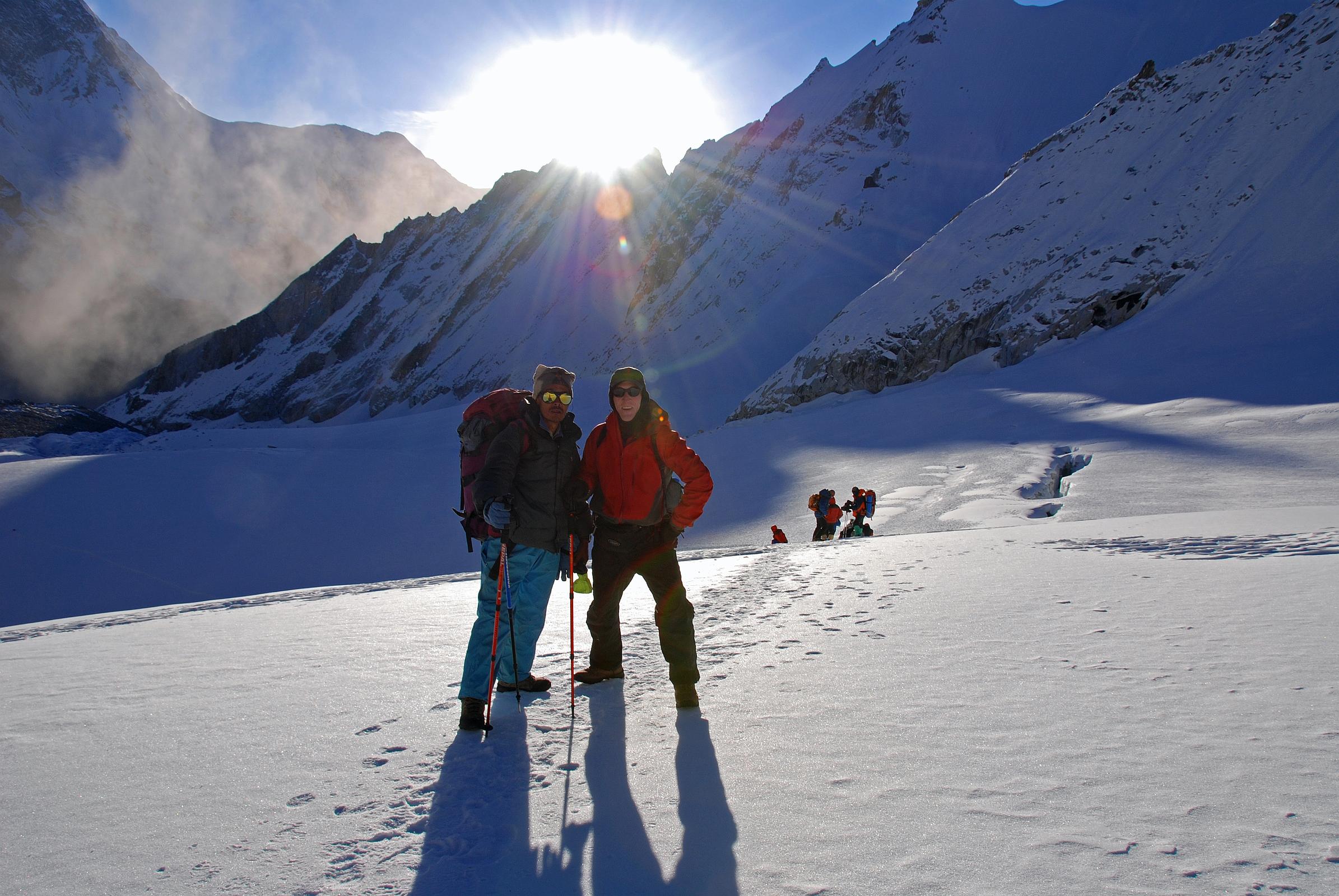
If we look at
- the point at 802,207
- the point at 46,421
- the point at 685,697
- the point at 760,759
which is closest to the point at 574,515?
the point at 685,697

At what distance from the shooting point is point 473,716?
294 centimetres

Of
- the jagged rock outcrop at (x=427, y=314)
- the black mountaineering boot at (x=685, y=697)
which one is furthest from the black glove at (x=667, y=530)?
the jagged rock outcrop at (x=427, y=314)

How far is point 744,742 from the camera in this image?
263 cm

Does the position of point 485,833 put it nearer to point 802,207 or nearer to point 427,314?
point 802,207

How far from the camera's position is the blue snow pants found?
3309 mm

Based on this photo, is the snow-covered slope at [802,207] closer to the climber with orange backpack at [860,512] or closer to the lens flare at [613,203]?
the lens flare at [613,203]

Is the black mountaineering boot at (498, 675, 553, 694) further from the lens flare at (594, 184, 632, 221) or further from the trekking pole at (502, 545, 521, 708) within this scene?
the lens flare at (594, 184, 632, 221)

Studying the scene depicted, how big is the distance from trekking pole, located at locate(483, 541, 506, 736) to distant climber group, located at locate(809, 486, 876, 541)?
27.9ft

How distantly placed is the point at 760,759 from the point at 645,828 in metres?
0.55

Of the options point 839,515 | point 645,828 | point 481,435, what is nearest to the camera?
point 645,828

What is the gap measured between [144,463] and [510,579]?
51.3 feet

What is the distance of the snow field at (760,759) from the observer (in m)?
1.80

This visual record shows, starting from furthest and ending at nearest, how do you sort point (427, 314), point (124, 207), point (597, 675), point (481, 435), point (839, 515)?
1. point (124, 207)
2. point (427, 314)
3. point (839, 515)
4. point (597, 675)
5. point (481, 435)

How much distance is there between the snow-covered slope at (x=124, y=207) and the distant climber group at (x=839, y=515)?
411 ft
